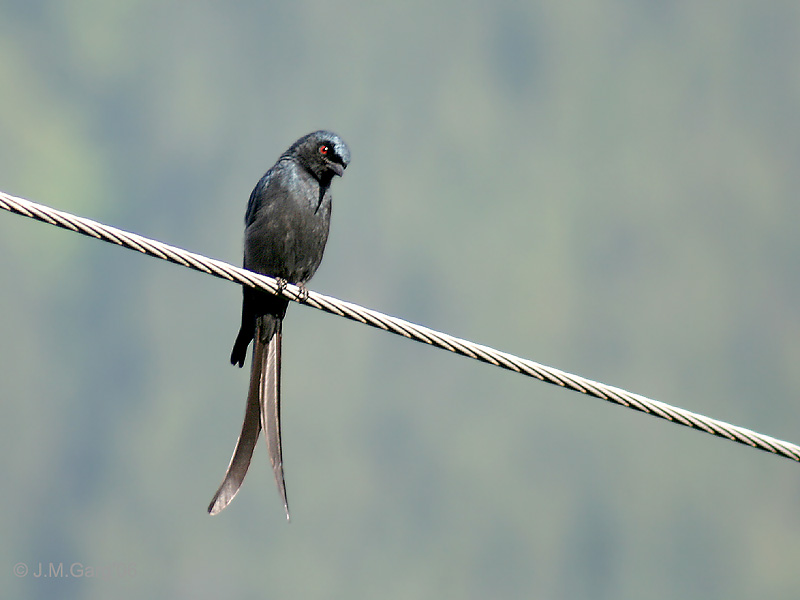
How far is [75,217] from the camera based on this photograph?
12.6ft

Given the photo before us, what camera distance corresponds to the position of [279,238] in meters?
6.77

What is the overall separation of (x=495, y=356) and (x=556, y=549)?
522 ft

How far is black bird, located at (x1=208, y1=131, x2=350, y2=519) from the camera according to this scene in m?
6.68

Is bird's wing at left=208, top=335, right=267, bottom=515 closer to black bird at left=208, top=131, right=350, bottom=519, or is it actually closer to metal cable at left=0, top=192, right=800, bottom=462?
black bird at left=208, top=131, right=350, bottom=519

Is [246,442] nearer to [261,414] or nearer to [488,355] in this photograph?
[261,414]

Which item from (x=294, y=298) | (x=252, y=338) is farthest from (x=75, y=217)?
(x=252, y=338)

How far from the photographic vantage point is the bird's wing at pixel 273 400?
220 inches

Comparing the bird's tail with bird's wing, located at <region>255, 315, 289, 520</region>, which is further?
bird's wing, located at <region>255, 315, 289, 520</region>

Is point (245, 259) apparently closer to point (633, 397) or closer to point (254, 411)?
point (254, 411)

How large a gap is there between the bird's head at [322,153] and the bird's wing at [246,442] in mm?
1394

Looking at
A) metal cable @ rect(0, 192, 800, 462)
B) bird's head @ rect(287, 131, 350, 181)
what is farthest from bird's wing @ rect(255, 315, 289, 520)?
metal cable @ rect(0, 192, 800, 462)

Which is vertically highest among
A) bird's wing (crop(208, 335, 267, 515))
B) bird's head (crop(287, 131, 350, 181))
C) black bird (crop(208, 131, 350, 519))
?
bird's head (crop(287, 131, 350, 181))

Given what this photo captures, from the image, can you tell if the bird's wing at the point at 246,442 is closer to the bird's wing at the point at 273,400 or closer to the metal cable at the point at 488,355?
the bird's wing at the point at 273,400

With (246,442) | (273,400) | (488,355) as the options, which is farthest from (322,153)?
(488,355)
